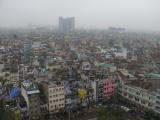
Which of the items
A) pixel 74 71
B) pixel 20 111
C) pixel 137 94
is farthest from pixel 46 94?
pixel 74 71

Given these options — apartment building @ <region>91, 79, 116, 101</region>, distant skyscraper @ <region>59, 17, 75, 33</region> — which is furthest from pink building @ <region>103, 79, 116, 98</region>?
distant skyscraper @ <region>59, 17, 75, 33</region>

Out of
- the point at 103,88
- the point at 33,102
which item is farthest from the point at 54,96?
the point at 103,88

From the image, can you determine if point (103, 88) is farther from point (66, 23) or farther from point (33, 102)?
point (66, 23)

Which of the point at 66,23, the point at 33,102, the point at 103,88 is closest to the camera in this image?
the point at 33,102

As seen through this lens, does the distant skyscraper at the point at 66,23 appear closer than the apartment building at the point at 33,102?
No

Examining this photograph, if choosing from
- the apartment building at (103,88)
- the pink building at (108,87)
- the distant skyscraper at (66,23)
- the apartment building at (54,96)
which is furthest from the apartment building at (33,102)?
the distant skyscraper at (66,23)

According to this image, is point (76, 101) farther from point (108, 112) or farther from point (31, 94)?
point (108, 112)

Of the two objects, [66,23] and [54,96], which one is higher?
[66,23]

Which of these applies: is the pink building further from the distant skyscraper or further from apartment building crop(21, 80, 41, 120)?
the distant skyscraper

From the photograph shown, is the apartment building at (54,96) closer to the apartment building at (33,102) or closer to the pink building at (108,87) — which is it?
the apartment building at (33,102)
